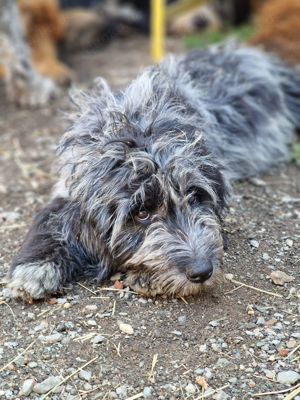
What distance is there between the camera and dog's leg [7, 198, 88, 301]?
16.1 feet

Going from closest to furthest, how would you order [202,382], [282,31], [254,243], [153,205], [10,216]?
1. [202,382]
2. [153,205]
3. [254,243]
4. [10,216]
5. [282,31]

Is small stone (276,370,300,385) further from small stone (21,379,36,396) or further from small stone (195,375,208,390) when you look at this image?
small stone (21,379,36,396)

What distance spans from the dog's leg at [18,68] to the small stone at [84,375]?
19.1 ft

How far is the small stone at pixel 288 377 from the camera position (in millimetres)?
4105

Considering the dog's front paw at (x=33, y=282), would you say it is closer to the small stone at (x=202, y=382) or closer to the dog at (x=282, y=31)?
the small stone at (x=202, y=382)

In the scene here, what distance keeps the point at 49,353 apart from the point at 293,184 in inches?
133

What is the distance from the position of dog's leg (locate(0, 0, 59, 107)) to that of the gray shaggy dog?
11.9ft

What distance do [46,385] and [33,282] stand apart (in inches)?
37.3

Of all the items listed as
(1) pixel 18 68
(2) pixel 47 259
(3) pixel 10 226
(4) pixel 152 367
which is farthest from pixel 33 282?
(1) pixel 18 68

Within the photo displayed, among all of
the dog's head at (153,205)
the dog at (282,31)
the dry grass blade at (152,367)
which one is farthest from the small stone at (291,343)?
the dog at (282,31)

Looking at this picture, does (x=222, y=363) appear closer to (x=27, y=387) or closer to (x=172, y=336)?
(x=172, y=336)

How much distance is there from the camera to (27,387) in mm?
4148

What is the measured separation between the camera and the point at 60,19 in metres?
11.9

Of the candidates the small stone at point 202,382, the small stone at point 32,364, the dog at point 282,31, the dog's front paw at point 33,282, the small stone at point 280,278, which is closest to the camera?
the small stone at point 202,382
